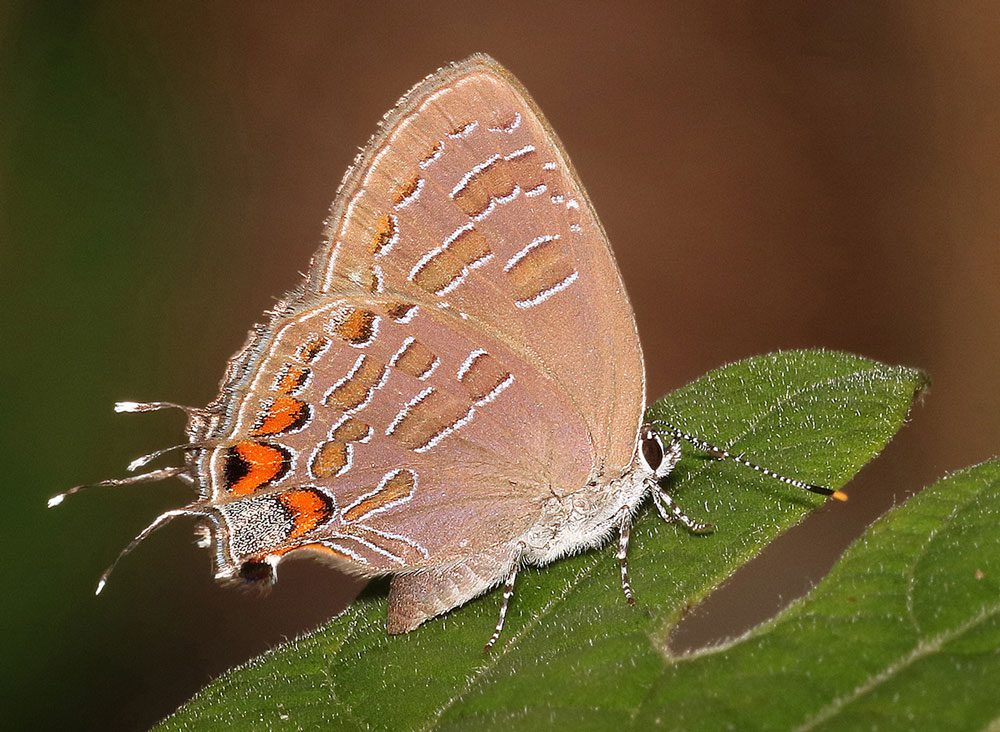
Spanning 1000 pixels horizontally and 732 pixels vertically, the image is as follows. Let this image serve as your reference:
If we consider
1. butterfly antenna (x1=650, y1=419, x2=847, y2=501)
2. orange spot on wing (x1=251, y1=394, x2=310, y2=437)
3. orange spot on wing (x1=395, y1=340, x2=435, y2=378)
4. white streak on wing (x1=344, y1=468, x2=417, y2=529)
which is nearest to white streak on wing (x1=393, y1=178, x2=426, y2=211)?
orange spot on wing (x1=395, y1=340, x2=435, y2=378)

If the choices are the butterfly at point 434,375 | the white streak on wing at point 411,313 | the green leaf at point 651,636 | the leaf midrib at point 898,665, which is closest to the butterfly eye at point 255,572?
the butterfly at point 434,375

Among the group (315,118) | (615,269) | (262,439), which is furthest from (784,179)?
(262,439)

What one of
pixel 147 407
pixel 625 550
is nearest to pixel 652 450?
pixel 625 550

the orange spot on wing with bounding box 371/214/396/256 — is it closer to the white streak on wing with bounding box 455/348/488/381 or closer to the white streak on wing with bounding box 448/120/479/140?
the white streak on wing with bounding box 448/120/479/140

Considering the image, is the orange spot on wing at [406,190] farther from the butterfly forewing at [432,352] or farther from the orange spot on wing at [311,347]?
the orange spot on wing at [311,347]

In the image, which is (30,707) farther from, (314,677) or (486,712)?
(486,712)

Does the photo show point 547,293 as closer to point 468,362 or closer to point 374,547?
point 468,362

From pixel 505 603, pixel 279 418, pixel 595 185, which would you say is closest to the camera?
pixel 505 603
